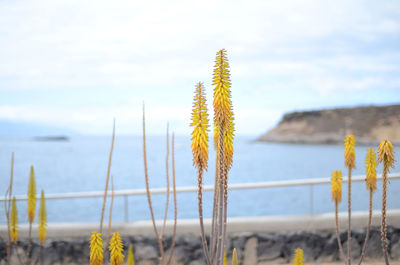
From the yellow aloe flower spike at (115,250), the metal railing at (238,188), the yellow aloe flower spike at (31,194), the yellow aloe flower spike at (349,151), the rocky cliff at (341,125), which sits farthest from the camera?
the rocky cliff at (341,125)

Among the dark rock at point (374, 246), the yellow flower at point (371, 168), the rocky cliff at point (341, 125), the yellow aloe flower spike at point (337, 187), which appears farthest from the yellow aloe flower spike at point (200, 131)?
the rocky cliff at point (341, 125)

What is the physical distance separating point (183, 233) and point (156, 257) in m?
0.38

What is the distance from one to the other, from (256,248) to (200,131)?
342 centimetres

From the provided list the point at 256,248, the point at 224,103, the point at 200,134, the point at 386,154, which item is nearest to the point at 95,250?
the point at 200,134

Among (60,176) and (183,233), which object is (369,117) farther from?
(183,233)

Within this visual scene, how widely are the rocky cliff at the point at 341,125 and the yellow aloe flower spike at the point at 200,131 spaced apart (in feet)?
240

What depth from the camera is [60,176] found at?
48.4 metres

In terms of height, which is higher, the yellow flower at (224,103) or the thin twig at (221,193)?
the yellow flower at (224,103)

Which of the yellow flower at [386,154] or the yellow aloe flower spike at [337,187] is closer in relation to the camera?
the yellow flower at [386,154]

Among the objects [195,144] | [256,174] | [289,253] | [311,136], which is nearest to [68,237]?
[289,253]

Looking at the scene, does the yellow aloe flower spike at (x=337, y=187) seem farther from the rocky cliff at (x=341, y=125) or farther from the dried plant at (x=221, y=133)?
the rocky cliff at (x=341, y=125)

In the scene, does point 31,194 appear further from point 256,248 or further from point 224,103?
point 256,248

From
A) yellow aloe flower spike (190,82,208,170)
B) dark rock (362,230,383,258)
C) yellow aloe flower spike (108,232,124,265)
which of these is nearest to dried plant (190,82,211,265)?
Answer: yellow aloe flower spike (190,82,208,170)

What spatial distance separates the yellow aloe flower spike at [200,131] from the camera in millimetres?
1582
